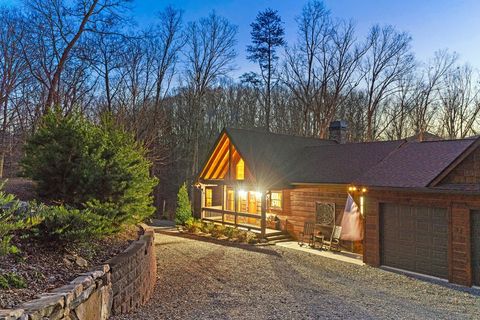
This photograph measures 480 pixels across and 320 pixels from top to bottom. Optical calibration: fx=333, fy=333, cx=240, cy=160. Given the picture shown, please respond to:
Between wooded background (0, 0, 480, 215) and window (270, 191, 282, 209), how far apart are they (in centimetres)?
984

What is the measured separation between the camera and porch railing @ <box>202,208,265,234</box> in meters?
14.4

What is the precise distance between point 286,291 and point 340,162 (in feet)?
27.5

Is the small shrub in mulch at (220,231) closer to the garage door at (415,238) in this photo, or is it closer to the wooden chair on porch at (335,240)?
the wooden chair on porch at (335,240)

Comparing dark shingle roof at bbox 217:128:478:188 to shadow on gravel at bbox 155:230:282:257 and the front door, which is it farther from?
shadow on gravel at bbox 155:230:282:257

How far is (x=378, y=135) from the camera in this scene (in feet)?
91.0

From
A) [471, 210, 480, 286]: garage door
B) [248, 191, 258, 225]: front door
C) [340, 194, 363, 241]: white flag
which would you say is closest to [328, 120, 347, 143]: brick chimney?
[248, 191, 258, 225]: front door

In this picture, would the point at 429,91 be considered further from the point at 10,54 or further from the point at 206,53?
the point at 10,54

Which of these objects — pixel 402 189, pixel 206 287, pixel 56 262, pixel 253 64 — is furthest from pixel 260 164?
pixel 253 64

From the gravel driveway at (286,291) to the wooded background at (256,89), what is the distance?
39.4 feet

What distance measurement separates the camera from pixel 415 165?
10773mm

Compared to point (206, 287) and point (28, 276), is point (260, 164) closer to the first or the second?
point (206, 287)

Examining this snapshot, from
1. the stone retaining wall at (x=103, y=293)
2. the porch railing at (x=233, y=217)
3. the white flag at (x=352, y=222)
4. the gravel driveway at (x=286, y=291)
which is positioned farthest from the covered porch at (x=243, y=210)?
the stone retaining wall at (x=103, y=293)

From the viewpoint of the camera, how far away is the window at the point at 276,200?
15019 mm

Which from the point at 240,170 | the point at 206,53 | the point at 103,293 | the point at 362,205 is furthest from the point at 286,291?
the point at 206,53
